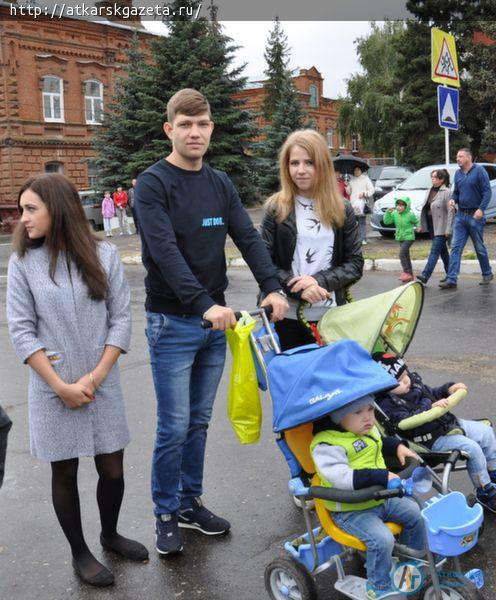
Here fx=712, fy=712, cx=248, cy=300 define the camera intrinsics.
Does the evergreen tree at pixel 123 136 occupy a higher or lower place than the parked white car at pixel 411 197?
higher

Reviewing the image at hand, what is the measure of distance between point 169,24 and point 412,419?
29881 mm

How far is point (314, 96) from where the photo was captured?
6506 centimetres

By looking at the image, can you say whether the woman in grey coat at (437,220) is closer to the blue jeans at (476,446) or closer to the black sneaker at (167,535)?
the blue jeans at (476,446)

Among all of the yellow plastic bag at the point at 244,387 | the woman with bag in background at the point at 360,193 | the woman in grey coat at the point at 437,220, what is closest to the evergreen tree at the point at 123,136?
the woman with bag in background at the point at 360,193

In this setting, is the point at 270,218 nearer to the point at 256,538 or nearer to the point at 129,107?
the point at 256,538

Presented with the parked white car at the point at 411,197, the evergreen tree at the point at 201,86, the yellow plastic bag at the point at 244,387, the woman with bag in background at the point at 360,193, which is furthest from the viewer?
the evergreen tree at the point at 201,86

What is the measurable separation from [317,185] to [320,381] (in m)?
1.38

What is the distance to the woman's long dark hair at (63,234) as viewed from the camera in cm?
327

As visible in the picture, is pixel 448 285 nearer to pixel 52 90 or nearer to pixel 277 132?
pixel 277 132

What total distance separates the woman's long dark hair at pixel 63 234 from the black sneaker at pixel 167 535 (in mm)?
1189

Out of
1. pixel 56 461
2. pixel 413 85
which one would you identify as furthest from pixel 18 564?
pixel 413 85

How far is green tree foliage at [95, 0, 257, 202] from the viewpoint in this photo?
1153 inches

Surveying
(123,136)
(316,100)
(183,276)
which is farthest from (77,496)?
(316,100)

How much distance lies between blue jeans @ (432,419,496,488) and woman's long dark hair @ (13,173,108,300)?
1.83 meters
